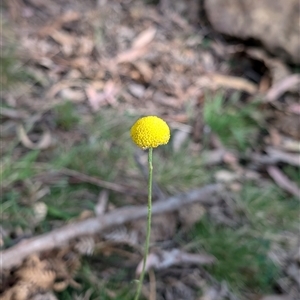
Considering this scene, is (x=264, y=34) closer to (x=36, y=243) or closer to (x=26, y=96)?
(x=26, y=96)

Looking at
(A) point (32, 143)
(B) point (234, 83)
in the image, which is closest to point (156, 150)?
(A) point (32, 143)

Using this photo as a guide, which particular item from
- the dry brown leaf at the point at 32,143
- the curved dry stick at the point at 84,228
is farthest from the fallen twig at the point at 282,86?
the dry brown leaf at the point at 32,143

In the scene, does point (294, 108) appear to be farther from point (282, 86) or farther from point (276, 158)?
point (276, 158)

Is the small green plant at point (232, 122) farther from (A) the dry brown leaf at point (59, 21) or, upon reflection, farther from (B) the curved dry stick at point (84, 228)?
(A) the dry brown leaf at point (59, 21)

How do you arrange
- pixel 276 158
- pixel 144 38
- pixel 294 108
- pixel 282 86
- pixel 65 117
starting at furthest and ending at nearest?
pixel 144 38
pixel 282 86
pixel 294 108
pixel 276 158
pixel 65 117

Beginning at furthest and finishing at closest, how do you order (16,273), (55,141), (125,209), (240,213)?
(55,141) → (240,213) → (125,209) → (16,273)

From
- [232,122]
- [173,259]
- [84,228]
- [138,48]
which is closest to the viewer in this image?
[84,228]

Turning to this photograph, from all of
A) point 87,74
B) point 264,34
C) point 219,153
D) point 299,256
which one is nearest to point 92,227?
point 299,256

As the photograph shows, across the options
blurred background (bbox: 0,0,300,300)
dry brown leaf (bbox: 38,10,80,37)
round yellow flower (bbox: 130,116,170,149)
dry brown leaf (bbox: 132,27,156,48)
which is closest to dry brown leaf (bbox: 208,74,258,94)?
blurred background (bbox: 0,0,300,300)
